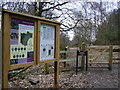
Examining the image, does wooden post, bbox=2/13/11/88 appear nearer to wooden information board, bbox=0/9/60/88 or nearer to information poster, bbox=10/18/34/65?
wooden information board, bbox=0/9/60/88

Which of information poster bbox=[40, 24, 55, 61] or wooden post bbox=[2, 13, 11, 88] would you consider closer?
wooden post bbox=[2, 13, 11, 88]

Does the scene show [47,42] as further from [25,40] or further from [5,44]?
[5,44]

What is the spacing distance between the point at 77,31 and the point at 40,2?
3087 millimetres

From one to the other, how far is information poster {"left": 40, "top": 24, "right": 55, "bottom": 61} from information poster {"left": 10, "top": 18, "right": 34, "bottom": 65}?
0.32 meters

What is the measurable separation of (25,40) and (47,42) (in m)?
0.74

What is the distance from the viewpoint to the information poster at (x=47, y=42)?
3.05 meters

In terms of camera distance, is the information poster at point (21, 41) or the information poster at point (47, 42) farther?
the information poster at point (47, 42)

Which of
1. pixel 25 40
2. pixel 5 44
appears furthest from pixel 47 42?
pixel 5 44

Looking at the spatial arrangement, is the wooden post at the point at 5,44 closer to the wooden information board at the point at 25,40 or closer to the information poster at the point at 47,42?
the wooden information board at the point at 25,40

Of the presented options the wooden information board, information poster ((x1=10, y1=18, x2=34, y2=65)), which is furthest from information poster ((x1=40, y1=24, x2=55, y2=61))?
information poster ((x1=10, y1=18, x2=34, y2=65))

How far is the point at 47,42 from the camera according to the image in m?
3.25

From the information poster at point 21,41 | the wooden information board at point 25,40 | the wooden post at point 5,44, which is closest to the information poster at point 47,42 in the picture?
the wooden information board at point 25,40

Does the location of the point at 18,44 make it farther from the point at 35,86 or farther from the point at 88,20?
the point at 88,20

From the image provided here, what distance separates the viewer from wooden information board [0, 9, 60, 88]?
2.19m
